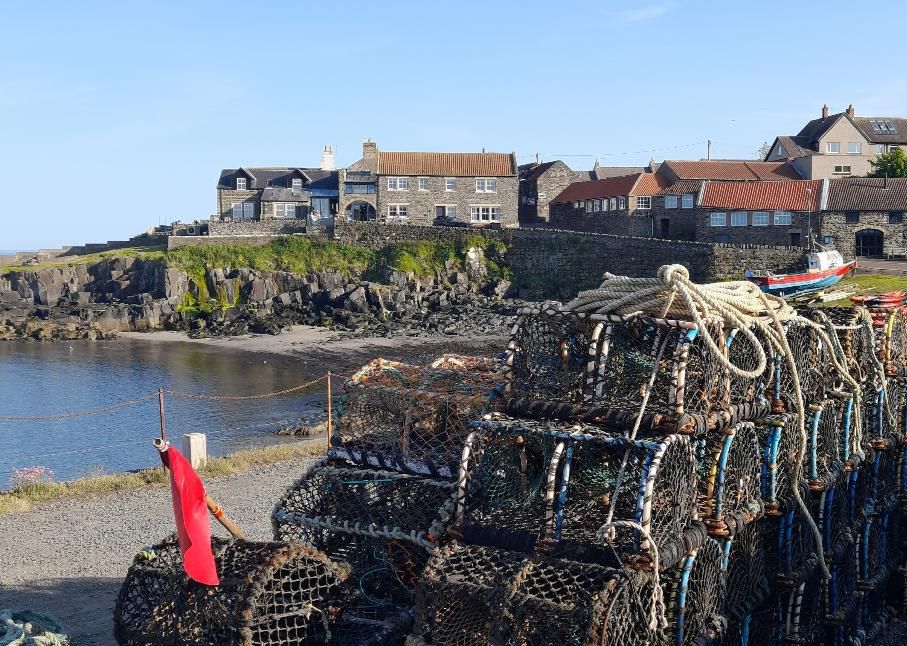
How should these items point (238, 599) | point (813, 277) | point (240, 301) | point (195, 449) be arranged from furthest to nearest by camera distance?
point (240, 301), point (813, 277), point (195, 449), point (238, 599)

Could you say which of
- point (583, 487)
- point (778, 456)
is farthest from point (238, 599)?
point (778, 456)

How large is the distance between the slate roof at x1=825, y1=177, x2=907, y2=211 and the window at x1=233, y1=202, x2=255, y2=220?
1244 inches

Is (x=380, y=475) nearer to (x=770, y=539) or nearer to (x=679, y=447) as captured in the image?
(x=679, y=447)

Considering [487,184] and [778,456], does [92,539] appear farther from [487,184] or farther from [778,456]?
[487,184]

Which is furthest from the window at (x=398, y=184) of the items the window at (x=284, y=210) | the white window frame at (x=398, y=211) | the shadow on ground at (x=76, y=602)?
the shadow on ground at (x=76, y=602)

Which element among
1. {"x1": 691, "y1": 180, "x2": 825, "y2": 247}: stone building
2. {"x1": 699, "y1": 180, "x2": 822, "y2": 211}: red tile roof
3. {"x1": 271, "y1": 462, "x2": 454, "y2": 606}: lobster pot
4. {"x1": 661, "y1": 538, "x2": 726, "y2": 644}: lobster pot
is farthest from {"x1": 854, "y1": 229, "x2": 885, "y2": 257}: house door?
{"x1": 661, "y1": 538, "x2": 726, "y2": 644}: lobster pot

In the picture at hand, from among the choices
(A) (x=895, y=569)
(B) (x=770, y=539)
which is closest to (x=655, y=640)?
(B) (x=770, y=539)

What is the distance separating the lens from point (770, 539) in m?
6.01

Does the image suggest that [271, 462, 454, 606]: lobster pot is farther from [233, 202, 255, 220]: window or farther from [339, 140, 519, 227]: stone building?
[233, 202, 255, 220]: window

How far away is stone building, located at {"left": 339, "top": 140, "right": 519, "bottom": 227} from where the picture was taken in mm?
52781

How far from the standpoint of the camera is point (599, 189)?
169 ft

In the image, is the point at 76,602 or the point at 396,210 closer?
the point at 76,602

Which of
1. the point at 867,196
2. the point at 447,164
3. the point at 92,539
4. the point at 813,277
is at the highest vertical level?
the point at 447,164

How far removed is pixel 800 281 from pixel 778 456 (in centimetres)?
2915
